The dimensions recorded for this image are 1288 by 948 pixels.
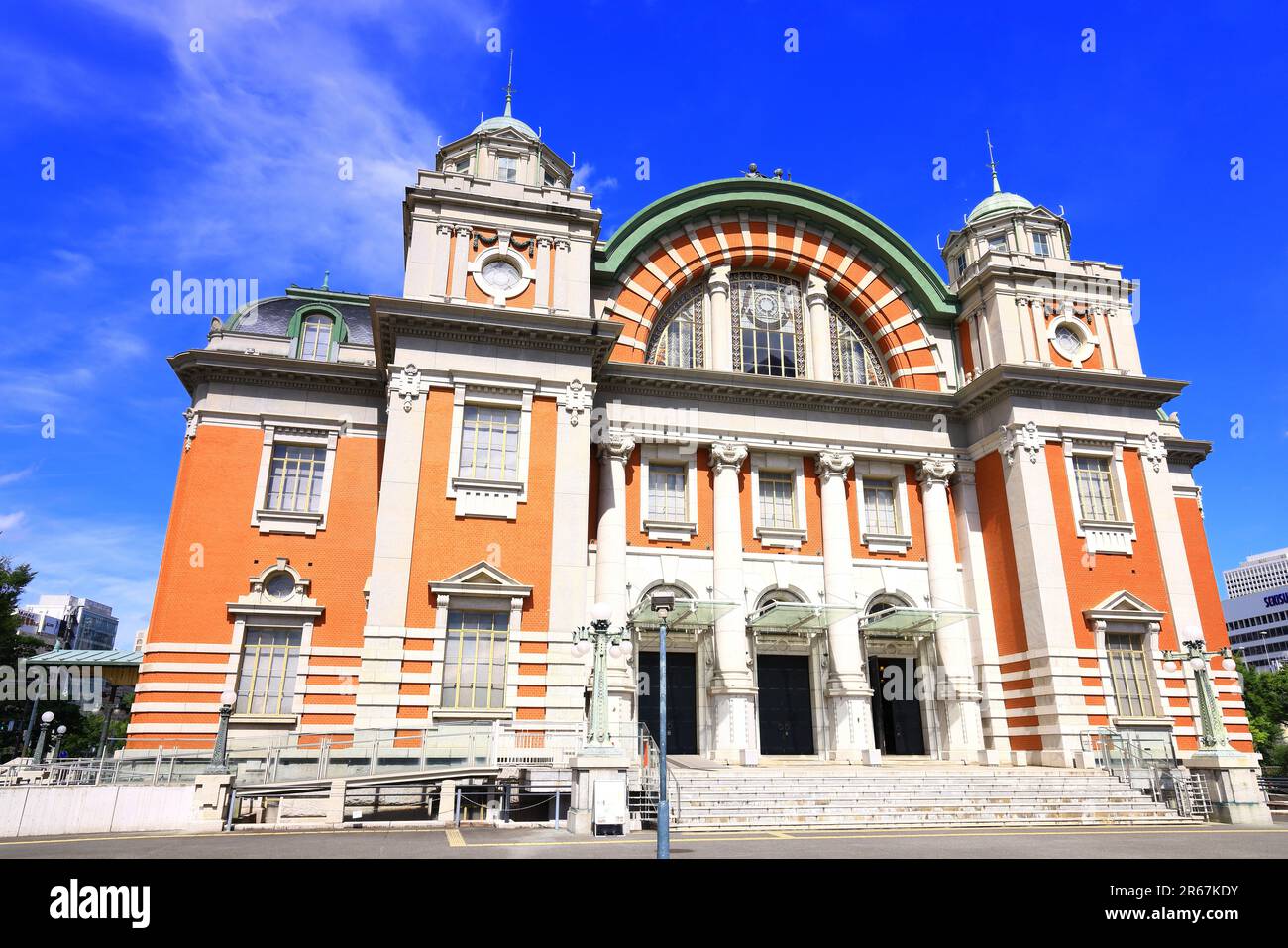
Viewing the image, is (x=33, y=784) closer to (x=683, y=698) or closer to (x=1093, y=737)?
(x=683, y=698)

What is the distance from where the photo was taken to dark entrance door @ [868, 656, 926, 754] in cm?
2767

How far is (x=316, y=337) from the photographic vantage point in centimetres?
2816

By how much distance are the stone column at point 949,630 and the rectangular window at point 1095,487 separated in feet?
13.3

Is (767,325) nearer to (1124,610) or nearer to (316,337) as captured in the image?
(1124,610)

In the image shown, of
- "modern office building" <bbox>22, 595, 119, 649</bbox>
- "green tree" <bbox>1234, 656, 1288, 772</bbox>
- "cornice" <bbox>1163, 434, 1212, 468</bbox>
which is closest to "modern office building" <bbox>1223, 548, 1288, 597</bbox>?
"green tree" <bbox>1234, 656, 1288, 772</bbox>

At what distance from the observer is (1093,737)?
974 inches

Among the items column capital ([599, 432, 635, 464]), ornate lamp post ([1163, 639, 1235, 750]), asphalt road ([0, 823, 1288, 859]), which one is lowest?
asphalt road ([0, 823, 1288, 859])

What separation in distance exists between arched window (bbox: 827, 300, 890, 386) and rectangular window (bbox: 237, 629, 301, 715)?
67.5ft

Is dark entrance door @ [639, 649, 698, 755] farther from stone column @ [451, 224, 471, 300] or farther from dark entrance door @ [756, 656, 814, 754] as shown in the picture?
stone column @ [451, 224, 471, 300]

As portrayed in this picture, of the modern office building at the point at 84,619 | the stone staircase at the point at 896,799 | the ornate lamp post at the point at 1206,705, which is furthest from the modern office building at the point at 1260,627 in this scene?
the modern office building at the point at 84,619

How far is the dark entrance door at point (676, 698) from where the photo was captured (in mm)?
25812

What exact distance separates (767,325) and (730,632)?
1170 cm

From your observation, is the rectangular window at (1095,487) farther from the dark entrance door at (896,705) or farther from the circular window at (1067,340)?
the dark entrance door at (896,705)

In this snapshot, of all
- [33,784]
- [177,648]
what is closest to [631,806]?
[33,784]
